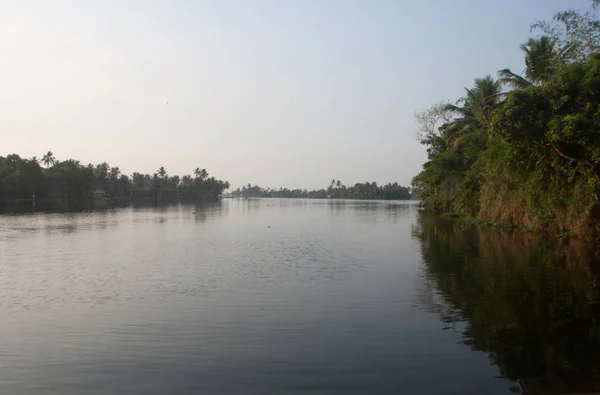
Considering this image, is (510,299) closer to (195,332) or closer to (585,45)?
(195,332)

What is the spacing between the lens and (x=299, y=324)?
8.99 meters

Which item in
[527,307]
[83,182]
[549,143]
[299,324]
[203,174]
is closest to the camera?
[299,324]

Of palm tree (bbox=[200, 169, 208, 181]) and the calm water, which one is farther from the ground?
palm tree (bbox=[200, 169, 208, 181])

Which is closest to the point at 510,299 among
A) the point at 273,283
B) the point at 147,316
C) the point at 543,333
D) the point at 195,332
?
the point at 543,333

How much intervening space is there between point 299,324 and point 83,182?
119174 millimetres

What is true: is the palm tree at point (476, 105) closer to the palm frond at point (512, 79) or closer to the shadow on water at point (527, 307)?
the palm frond at point (512, 79)

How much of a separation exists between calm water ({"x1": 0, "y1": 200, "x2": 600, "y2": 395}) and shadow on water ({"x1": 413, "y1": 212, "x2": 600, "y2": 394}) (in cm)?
4

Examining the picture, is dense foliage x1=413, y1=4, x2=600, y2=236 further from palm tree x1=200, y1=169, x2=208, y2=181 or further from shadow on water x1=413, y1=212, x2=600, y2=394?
palm tree x1=200, y1=169, x2=208, y2=181

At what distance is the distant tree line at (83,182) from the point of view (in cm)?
9556

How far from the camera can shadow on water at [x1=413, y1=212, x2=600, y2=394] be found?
6.42 meters

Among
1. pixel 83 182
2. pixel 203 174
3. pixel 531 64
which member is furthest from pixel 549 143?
pixel 203 174

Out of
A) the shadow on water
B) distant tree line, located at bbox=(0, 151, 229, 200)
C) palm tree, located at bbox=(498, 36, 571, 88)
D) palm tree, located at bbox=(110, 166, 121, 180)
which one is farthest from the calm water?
palm tree, located at bbox=(110, 166, 121, 180)

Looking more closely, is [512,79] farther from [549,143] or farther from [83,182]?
[83,182]

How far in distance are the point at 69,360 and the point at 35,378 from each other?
682mm
